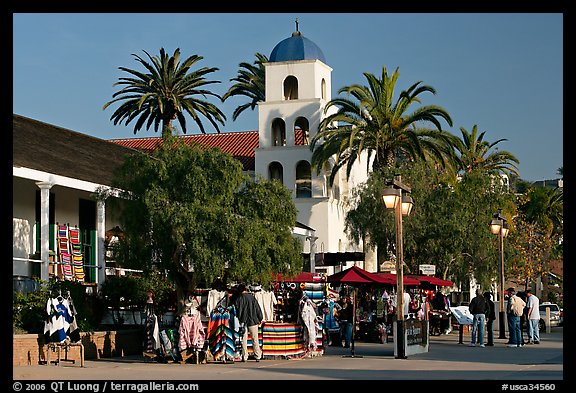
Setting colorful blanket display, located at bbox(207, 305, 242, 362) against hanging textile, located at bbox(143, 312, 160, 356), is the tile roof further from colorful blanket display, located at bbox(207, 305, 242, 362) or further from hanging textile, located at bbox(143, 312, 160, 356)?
colorful blanket display, located at bbox(207, 305, 242, 362)

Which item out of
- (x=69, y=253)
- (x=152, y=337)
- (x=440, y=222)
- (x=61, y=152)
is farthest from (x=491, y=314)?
(x=440, y=222)

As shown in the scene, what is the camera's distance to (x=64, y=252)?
31.1 metres

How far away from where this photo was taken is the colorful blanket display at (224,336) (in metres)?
23.6

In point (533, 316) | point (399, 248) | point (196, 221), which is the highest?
point (196, 221)

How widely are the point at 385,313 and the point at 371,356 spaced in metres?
8.44

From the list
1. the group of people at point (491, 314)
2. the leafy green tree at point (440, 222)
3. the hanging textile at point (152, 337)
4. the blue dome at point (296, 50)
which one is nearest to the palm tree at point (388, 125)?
the leafy green tree at point (440, 222)

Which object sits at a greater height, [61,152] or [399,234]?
[61,152]

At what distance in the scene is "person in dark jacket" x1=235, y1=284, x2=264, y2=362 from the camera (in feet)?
77.2

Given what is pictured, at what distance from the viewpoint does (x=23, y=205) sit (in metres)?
30.1

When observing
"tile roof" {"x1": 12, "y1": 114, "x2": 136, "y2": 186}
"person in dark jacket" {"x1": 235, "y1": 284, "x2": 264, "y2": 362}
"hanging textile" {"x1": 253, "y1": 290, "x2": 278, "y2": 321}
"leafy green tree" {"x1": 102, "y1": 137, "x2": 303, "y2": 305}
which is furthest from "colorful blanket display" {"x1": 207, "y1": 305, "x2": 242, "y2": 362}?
"tile roof" {"x1": 12, "y1": 114, "x2": 136, "y2": 186}

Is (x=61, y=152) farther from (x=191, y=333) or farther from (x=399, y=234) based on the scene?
(x=399, y=234)

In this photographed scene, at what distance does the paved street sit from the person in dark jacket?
0.48 metres

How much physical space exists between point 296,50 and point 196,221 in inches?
1314
